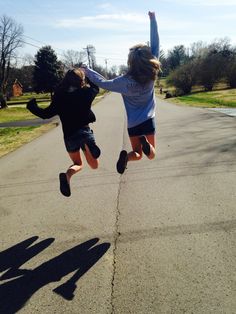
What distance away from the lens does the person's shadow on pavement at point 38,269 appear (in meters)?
3.28

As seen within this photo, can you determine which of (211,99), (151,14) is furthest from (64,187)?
(211,99)

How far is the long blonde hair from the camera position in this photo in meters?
4.27

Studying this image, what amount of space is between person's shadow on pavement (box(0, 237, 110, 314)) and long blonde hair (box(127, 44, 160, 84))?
215cm

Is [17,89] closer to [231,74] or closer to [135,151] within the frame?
[231,74]

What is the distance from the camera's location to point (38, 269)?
12.5 feet

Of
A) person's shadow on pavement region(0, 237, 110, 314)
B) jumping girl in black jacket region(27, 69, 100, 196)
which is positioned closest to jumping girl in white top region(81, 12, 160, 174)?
jumping girl in black jacket region(27, 69, 100, 196)

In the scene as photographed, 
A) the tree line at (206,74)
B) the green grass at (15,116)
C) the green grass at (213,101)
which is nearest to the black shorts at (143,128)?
the green grass at (213,101)

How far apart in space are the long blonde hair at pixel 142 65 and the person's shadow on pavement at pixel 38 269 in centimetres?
215

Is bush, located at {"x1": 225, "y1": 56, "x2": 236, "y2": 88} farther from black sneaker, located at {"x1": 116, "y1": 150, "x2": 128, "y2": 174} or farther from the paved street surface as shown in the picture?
black sneaker, located at {"x1": 116, "y1": 150, "x2": 128, "y2": 174}

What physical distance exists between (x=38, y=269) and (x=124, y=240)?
110cm

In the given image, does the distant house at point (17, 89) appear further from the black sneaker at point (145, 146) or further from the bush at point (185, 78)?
the black sneaker at point (145, 146)

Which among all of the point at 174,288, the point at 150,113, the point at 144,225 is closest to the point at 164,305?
the point at 174,288

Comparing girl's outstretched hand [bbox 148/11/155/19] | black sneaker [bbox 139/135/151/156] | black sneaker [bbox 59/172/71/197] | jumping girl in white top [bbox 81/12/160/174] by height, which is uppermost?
girl's outstretched hand [bbox 148/11/155/19]

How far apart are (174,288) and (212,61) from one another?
4806 cm
